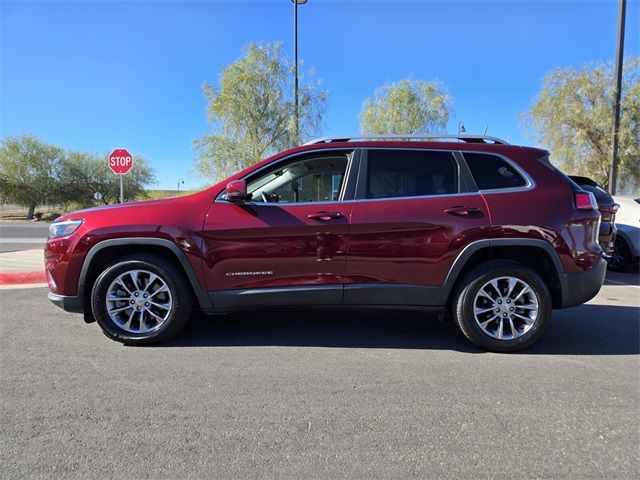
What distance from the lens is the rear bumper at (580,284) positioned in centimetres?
395

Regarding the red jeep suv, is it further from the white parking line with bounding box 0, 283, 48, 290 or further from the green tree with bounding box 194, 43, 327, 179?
the green tree with bounding box 194, 43, 327, 179

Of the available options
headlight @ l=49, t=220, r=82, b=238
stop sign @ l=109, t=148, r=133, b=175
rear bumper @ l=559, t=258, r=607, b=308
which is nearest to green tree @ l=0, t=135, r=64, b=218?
stop sign @ l=109, t=148, r=133, b=175

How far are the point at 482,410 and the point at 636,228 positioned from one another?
718 cm

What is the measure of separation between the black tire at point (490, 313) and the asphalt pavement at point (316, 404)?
14 centimetres

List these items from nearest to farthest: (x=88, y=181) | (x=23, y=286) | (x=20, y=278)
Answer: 1. (x=23, y=286)
2. (x=20, y=278)
3. (x=88, y=181)

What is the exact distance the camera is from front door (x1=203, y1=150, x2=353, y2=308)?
3.90m

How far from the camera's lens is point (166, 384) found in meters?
3.29

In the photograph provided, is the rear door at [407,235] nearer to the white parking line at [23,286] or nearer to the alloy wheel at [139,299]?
the alloy wheel at [139,299]

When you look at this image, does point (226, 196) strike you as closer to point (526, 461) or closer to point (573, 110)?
point (526, 461)

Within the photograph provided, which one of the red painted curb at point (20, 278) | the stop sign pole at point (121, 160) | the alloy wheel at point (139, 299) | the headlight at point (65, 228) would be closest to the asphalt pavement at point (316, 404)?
the alloy wheel at point (139, 299)

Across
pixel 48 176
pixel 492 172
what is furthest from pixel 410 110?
pixel 48 176

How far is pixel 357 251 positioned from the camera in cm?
391

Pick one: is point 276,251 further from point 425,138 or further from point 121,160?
point 121,160

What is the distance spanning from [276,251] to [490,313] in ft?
6.67
